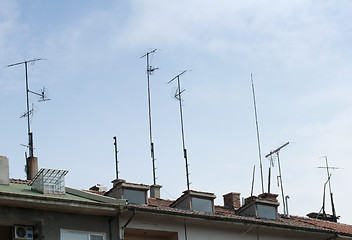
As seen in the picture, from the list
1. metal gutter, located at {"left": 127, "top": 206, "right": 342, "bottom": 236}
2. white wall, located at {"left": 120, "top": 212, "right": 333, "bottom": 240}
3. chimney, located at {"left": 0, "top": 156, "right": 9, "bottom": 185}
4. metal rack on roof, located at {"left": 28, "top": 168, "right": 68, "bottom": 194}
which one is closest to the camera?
metal rack on roof, located at {"left": 28, "top": 168, "right": 68, "bottom": 194}

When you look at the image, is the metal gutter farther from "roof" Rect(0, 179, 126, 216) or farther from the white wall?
"roof" Rect(0, 179, 126, 216)

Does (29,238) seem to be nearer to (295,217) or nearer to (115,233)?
(115,233)

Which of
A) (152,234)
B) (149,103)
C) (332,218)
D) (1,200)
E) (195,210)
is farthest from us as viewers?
(332,218)

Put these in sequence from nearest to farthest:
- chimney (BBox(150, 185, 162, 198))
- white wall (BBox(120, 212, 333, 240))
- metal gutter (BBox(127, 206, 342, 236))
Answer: metal gutter (BBox(127, 206, 342, 236)) < white wall (BBox(120, 212, 333, 240)) < chimney (BBox(150, 185, 162, 198))

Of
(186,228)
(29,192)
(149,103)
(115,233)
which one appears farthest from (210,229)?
(149,103)

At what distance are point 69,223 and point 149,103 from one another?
12.0 metres

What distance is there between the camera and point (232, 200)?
36.5m

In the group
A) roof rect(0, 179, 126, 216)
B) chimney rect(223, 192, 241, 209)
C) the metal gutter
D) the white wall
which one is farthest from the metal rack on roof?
chimney rect(223, 192, 241, 209)

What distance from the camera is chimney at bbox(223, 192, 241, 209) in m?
36.5

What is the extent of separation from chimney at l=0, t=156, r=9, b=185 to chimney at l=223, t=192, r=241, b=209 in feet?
40.1

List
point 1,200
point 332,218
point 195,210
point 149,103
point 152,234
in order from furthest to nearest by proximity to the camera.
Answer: point 332,218, point 149,103, point 195,210, point 152,234, point 1,200

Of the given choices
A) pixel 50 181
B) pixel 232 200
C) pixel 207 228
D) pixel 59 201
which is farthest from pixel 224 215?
pixel 59 201

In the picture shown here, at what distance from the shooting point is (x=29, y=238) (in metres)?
25.1

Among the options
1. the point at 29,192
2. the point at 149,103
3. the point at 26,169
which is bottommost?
the point at 29,192
